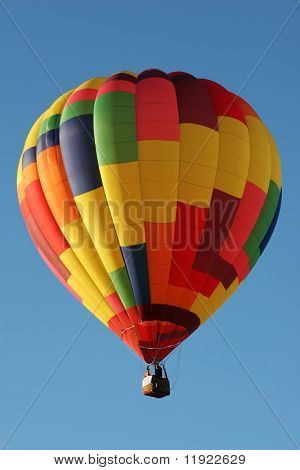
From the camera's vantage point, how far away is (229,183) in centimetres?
2058

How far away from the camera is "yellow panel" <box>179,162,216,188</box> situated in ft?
66.5

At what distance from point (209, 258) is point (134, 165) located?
6.50ft

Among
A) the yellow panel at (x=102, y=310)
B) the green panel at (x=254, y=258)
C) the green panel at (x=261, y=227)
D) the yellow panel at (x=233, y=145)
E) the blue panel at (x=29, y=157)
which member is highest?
the blue panel at (x=29, y=157)

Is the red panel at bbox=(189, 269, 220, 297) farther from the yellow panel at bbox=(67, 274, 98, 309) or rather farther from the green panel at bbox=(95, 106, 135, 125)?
the green panel at bbox=(95, 106, 135, 125)

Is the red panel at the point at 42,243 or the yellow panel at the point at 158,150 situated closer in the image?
the yellow panel at the point at 158,150

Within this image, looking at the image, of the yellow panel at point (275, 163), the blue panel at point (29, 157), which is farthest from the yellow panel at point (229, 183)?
the blue panel at point (29, 157)

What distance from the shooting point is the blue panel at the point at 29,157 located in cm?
2161

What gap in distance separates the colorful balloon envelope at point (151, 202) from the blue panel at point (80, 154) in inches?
0.7

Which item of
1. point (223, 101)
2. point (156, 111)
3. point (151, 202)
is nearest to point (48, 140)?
point (156, 111)

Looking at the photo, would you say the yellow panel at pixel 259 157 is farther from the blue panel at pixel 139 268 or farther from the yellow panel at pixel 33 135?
the yellow panel at pixel 33 135

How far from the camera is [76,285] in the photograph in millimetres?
20938

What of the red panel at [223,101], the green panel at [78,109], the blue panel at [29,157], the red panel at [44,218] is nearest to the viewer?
the red panel at [44,218]

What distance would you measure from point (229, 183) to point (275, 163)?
1.57 meters

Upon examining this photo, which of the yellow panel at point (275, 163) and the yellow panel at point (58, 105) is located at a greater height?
the yellow panel at point (58, 105)
